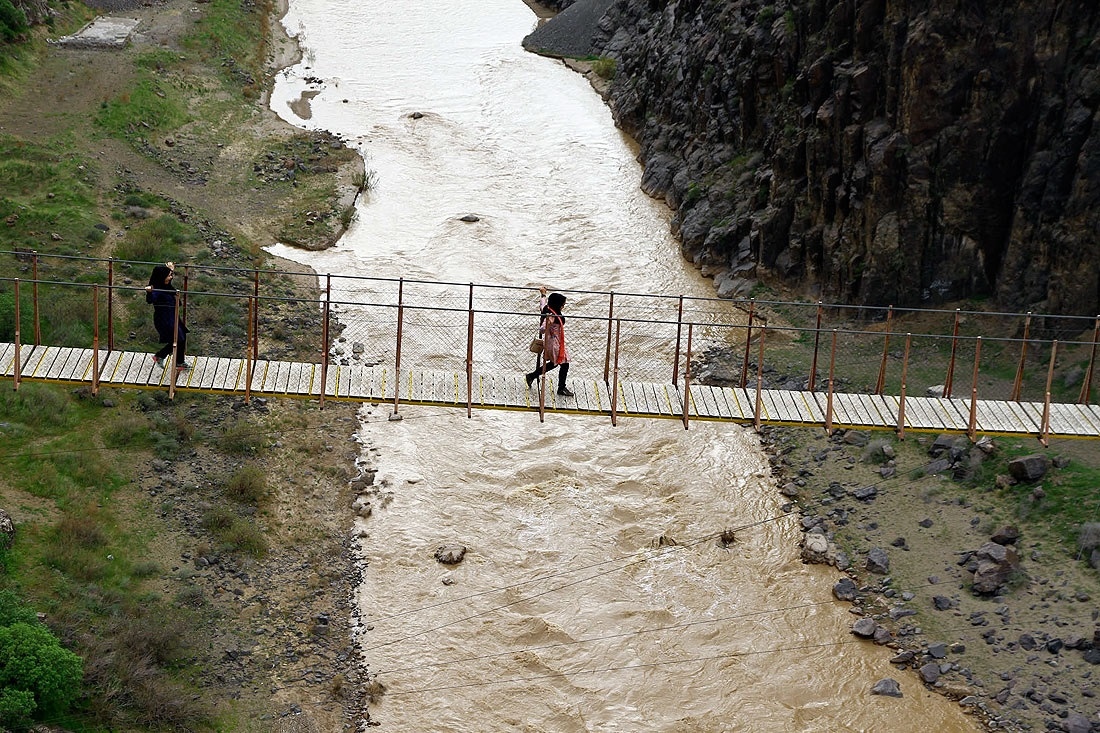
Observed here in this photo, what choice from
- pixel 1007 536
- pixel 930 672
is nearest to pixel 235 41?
pixel 1007 536

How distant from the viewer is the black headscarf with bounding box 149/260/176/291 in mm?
19234

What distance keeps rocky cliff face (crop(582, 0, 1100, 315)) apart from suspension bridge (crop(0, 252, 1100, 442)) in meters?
1.15

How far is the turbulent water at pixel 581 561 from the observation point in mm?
20594

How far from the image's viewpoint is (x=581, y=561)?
78.3ft

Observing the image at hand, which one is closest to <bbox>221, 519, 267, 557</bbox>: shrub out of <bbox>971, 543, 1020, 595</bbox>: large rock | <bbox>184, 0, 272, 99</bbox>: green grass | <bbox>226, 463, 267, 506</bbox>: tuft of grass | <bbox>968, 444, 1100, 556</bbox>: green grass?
<bbox>226, 463, 267, 506</bbox>: tuft of grass

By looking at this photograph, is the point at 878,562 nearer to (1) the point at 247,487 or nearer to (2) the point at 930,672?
(2) the point at 930,672

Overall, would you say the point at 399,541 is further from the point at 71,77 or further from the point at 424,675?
the point at 71,77

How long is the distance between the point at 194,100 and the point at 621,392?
85.4ft

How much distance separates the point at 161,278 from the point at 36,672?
587 centimetres

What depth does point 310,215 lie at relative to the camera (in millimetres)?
36625

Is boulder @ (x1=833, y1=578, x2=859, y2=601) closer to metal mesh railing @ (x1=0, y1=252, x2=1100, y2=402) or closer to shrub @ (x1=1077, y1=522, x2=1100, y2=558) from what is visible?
shrub @ (x1=1077, y1=522, x2=1100, y2=558)

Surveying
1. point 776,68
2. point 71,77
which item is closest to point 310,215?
point 71,77

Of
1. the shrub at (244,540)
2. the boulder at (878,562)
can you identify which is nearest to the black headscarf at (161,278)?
the shrub at (244,540)

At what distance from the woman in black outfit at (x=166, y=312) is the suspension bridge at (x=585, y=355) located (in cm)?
22
